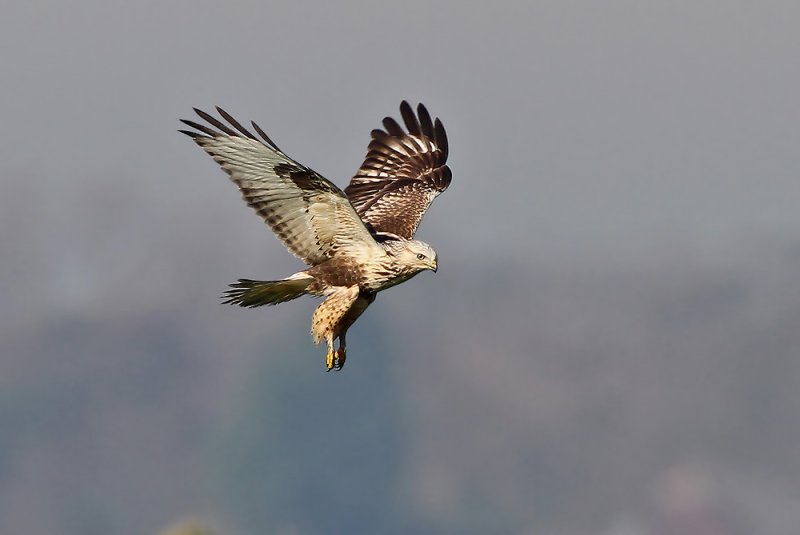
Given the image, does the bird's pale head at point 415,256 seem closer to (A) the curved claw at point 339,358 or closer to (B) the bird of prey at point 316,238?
(B) the bird of prey at point 316,238

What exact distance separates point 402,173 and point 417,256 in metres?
5.08

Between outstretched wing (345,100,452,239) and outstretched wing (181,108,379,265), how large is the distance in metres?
2.35

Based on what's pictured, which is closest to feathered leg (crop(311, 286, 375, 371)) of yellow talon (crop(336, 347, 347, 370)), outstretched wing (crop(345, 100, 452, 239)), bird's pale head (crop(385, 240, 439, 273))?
yellow talon (crop(336, 347, 347, 370))

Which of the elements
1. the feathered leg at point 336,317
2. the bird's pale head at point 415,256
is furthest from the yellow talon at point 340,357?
the bird's pale head at point 415,256

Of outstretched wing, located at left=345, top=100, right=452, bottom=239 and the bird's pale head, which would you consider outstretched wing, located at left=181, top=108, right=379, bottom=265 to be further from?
outstretched wing, located at left=345, top=100, right=452, bottom=239

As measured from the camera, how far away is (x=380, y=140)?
2428 cm

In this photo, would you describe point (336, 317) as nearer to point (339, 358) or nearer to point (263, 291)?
point (339, 358)

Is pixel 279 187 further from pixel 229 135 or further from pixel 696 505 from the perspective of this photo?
pixel 696 505

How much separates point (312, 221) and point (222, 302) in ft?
4.13

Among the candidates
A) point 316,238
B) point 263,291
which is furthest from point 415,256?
point 263,291

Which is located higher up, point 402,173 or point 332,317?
point 402,173

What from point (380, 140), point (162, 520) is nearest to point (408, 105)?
point (380, 140)

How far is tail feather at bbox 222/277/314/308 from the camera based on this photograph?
18.7 meters

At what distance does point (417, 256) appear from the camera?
18547 millimetres
